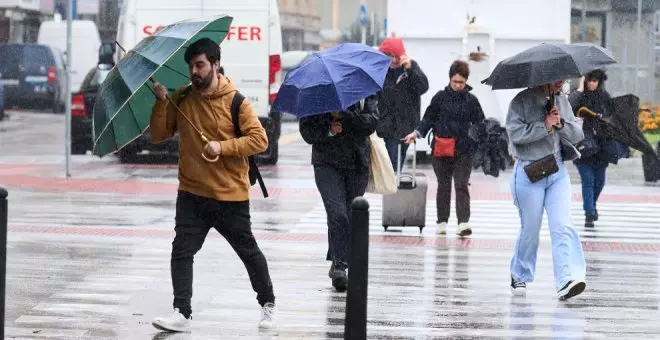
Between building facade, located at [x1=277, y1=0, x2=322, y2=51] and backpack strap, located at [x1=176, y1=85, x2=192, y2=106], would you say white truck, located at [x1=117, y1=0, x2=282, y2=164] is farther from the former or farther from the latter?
building facade, located at [x1=277, y1=0, x2=322, y2=51]

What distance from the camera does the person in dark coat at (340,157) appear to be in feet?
36.9

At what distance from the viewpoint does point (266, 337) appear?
374 inches

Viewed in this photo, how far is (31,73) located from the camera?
46812mm

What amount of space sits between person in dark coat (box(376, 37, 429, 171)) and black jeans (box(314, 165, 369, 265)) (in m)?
4.26

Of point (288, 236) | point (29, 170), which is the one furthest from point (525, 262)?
point (29, 170)

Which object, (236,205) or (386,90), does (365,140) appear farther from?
(386,90)

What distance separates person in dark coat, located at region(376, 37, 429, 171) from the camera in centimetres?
1581

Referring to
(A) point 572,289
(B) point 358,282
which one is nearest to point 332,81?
(A) point 572,289

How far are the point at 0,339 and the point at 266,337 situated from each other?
1922mm

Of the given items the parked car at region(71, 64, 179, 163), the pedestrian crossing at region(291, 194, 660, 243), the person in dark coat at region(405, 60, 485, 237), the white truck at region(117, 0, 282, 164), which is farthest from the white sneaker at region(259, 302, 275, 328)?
the parked car at region(71, 64, 179, 163)

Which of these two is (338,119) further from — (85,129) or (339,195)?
(85,129)

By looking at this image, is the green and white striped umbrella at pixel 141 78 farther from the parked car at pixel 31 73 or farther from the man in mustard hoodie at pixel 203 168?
the parked car at pixel 31 73

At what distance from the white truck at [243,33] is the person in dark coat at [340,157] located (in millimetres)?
13182

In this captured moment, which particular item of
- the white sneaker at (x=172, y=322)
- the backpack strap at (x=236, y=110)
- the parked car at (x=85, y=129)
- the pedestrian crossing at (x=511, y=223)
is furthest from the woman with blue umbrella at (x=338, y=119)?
the parked car at (x=85, y=129)
